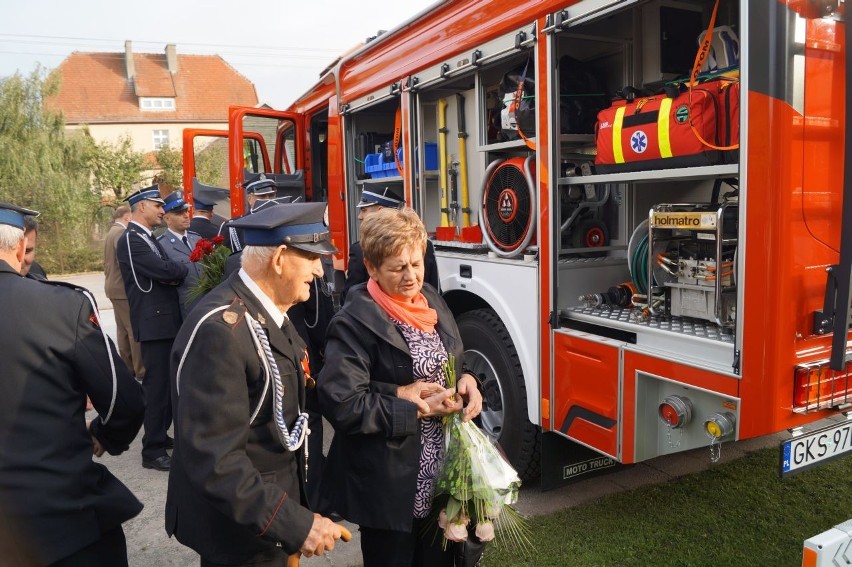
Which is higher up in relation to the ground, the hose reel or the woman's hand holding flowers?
the hose reel

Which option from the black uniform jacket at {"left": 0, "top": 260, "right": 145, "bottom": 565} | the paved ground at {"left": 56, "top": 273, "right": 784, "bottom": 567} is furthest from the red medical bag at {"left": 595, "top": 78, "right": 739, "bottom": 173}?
the black uniform jacket at {"left": 0, "top": 260, "right": 145, "bottom": 565}

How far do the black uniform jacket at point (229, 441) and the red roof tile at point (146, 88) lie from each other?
120 ft

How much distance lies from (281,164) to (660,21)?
4998 millimetres

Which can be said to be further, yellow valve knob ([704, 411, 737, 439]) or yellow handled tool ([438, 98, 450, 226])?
yellow handled tool ([438, 98, 450, 226])

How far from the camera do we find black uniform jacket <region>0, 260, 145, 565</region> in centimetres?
172

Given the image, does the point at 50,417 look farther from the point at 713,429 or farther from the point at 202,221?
the point at 202,221

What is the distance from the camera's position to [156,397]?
445cm

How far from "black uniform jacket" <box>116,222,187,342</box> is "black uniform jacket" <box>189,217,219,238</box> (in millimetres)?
1259

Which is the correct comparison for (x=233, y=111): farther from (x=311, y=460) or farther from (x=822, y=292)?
(x=822, y=292)

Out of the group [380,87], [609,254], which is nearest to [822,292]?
[609,254]

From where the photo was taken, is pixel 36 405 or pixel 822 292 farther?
pixel 822 292

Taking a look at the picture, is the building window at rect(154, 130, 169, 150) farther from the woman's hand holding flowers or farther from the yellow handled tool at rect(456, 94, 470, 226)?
the woman's hand holding flowers

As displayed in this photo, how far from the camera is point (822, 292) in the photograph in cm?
241

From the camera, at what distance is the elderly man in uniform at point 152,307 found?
4.46m
